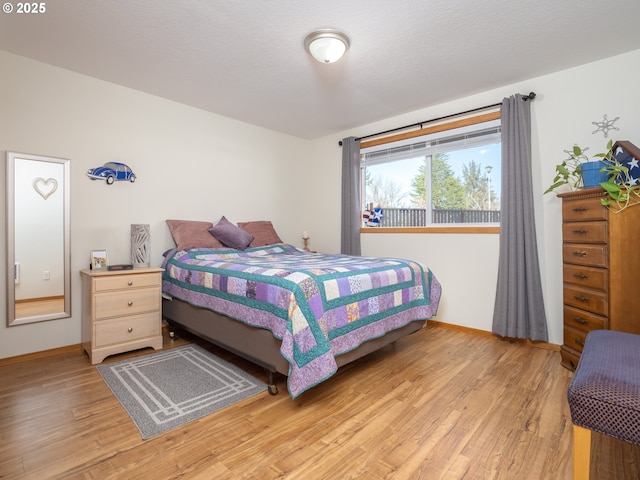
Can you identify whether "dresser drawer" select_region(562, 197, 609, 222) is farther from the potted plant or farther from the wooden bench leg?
the wooden bench leg

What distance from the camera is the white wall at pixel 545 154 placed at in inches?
101

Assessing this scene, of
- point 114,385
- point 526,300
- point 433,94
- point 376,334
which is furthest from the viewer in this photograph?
point 433,94

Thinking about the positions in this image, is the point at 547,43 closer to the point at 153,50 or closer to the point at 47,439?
the point at 153,50

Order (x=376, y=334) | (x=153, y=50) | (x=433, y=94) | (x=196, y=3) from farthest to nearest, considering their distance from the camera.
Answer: (x=433, y=94), (x=153, y=50), (x=376, y=334), (x=196, y=3)

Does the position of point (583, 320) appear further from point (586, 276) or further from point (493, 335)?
point (493, 335)

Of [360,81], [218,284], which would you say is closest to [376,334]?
[218,284]

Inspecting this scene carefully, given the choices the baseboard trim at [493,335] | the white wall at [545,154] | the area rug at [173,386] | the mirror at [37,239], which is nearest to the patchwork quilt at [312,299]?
the area rug at [173,386]

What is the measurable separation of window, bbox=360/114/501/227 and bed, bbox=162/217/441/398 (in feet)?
3.55

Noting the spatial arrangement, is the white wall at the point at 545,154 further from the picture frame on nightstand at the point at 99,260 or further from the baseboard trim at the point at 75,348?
the picture frame on nightstand at the point at 99,260

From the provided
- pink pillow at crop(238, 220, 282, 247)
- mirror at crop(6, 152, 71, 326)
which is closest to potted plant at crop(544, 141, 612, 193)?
pink pillow at crop(238, 220, 282, 247)

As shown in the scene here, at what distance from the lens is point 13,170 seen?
99.4 inches

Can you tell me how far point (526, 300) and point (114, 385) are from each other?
342 cm

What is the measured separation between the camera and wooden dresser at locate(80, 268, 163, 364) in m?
2.51

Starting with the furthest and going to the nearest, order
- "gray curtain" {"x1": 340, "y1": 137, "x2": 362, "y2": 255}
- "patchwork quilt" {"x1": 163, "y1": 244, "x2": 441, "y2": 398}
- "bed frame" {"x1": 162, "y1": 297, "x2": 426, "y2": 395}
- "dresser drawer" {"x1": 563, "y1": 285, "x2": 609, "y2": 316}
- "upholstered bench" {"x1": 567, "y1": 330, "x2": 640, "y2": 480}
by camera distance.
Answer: "gray curtain" {"x1": 340, "y1": 137, "x2": 362, "y2": 255}
"dresser drawer" {"x1": 563, "y1": 285, "x2": 609, "y2": 316}
"bed frame" {"x1": 162, "y1": 297, "x2": 426, "y2": 395}
"patchwork quilt" {"x1": 163, "y1": 244, "x2": 441, "y2": 398}
"upholstered bench" {"x1": 567, "y1": 330, "x2": 640, "y2": 480}
